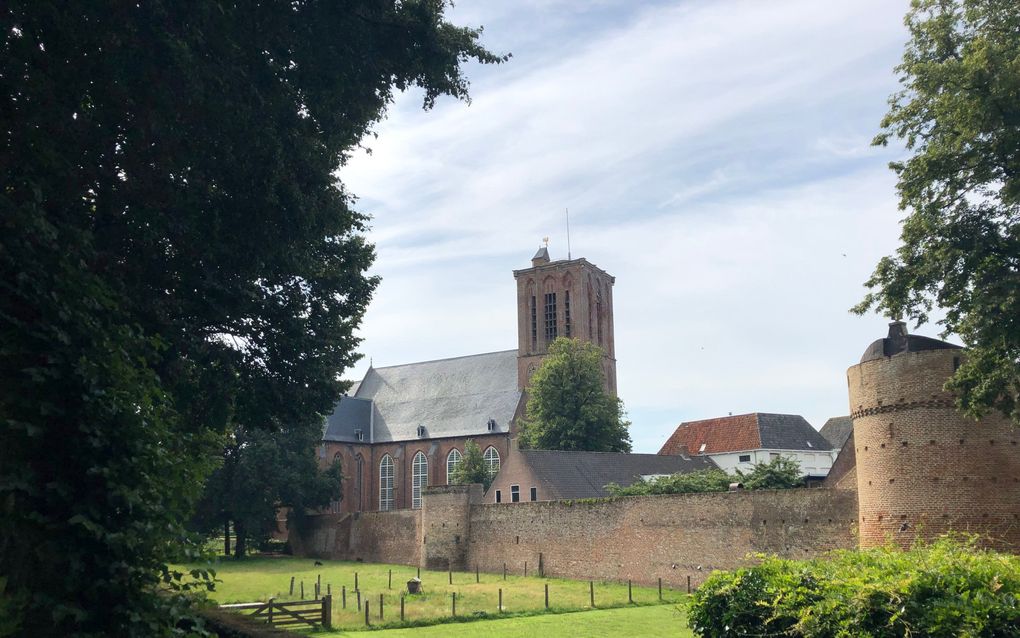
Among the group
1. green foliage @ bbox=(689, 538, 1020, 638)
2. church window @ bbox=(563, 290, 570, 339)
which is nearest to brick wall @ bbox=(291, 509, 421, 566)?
church window @ bbox=(563, 290, 570, 339)

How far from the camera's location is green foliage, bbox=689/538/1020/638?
9133 millimetres

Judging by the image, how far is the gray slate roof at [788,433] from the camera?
2311 inches

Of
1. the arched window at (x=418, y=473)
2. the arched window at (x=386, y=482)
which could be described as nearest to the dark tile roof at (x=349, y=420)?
the arched window at (x=386, y=482)

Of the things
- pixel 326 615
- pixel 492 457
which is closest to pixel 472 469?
pixel 492 457

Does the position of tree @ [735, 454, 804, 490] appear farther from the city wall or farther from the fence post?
the fence post

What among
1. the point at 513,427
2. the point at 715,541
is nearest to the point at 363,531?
the point at 513,427

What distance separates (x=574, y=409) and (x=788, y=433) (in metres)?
16.2

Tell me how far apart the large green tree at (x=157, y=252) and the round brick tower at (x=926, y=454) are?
11940 mm

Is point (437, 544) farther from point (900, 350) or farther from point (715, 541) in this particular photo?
point (900, 350)

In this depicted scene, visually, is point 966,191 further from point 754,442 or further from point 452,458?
point 452,458

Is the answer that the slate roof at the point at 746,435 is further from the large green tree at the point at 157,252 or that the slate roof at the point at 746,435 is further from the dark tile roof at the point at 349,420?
the large green tree at the point at 157,252

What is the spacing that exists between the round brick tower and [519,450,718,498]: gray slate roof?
22.3 metres

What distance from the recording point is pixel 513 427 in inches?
2498

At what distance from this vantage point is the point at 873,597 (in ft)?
32.3
